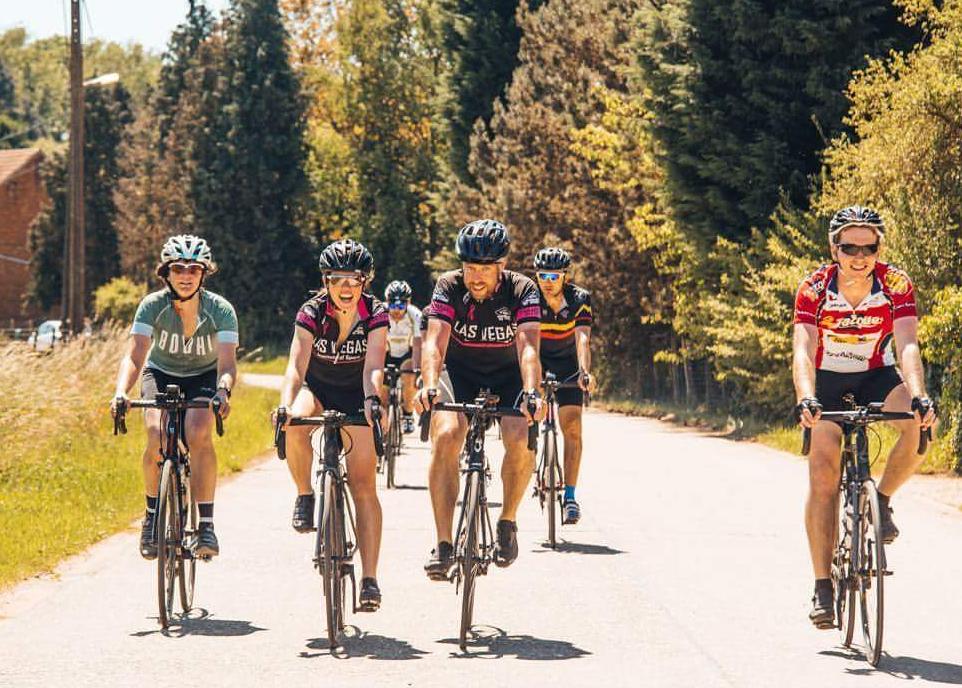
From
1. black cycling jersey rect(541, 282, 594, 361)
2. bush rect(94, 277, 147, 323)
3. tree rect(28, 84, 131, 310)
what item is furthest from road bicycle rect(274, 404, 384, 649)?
tree rect(28, 84, 131, 310)

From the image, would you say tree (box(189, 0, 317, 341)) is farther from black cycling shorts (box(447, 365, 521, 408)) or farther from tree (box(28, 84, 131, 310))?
black cycling shorts (box(447, 365, 521, 408))

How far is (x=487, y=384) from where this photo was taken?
28.5 ft

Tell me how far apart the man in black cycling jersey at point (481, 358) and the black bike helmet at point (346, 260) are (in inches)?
16.6

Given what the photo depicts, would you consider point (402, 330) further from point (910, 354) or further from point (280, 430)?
point (910, 354)

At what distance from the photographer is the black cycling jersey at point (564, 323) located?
12086 mm

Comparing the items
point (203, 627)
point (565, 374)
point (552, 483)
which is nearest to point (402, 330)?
point (565, 374)

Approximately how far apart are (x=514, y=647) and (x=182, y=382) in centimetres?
256

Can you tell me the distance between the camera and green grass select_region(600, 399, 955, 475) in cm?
1756

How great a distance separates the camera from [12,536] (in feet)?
36.7

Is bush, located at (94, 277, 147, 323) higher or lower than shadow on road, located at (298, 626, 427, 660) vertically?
higher

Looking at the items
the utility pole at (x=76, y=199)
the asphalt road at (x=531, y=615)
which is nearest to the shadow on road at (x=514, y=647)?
the asphalt road at (x=531, y=615)

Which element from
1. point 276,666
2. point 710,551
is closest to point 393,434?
point 710,551

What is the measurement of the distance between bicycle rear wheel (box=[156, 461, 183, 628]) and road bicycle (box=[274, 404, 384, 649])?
0.74 m

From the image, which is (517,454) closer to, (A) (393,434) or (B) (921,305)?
(A) (393,434)
